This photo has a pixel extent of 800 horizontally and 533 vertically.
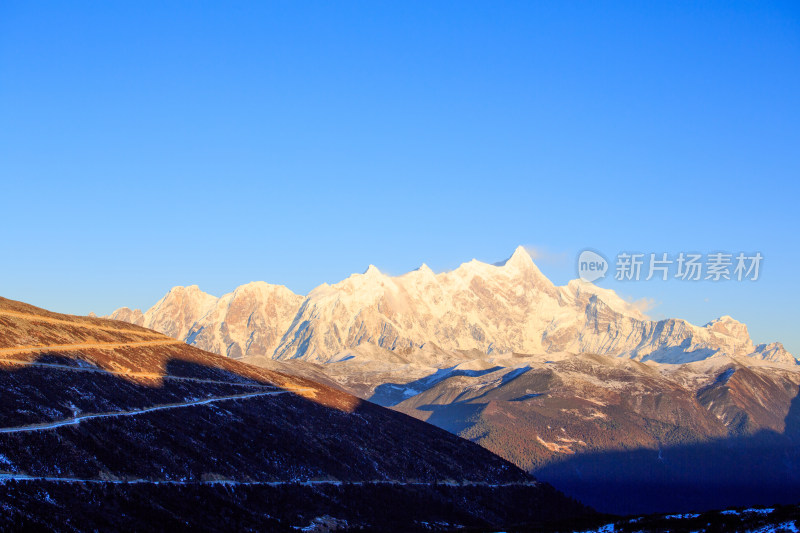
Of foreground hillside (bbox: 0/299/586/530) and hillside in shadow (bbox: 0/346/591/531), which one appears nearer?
hillside in shadow (bbox: 0/346/591/531)

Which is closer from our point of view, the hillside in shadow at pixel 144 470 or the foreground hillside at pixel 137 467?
the hillside in shadow at pixel 144 470

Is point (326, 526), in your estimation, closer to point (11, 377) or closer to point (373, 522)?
point (373, 522)

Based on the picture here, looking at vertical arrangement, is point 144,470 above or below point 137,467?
below

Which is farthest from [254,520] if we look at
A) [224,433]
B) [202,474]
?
[224,433]

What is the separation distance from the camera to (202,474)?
159 m

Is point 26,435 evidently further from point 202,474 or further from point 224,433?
point 224,433

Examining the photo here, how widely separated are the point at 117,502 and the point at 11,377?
46421mm

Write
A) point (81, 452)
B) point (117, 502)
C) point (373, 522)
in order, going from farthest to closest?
1. point (373, 522)
2. point (81, 452)
3. point (117, 502)

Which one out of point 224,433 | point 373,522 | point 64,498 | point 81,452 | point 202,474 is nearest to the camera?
point 64,498

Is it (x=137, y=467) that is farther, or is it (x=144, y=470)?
(x=144, y=470)

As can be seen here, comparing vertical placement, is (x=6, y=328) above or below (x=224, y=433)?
above

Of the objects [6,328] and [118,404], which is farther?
[6,328]

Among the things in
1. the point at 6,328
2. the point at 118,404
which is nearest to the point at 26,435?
the point at 118,404

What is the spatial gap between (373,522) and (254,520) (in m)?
34.9
